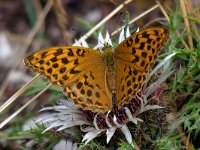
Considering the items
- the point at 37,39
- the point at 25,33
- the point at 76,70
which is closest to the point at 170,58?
the point at 76,70

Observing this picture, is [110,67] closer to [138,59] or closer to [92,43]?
[138,59]

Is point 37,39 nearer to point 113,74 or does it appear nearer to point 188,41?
point 188,41

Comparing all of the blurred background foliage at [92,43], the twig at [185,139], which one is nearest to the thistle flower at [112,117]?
the blurred background foliage at [92,43]

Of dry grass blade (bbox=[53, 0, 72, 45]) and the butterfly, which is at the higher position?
dry grass blade (bbox=[53, 0, 72, 45])

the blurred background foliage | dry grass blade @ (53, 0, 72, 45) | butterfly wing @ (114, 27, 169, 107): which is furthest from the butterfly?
dry grass blade @ (53, 0, 72, 45)

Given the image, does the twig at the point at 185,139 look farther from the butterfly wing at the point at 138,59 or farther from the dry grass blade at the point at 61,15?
the dry grass blade at the point at 61,15

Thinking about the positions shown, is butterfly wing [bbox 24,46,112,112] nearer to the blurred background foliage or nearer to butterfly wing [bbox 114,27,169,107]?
butterfly wing [bbox 114,27,169,107]
